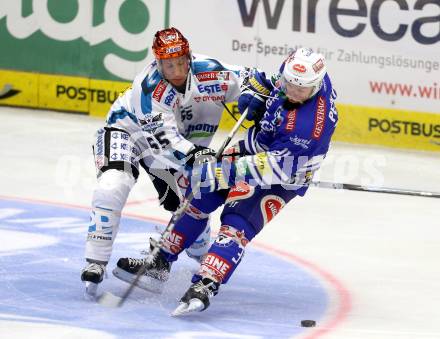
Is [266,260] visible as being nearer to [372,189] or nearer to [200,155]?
[372,189]

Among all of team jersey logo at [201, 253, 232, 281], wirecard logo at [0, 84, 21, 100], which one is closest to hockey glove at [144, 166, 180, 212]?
team jersey logo at [201, 253, 232, 281]

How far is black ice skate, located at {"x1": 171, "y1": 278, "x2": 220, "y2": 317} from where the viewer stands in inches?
240

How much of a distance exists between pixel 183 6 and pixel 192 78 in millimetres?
4766

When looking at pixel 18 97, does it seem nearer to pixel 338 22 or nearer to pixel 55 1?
pixel 55 1

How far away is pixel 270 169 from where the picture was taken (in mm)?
6176

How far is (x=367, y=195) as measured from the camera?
30.5ft

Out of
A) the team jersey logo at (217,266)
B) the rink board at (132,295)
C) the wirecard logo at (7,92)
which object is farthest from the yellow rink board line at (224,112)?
the team jersey logo at (217,266)

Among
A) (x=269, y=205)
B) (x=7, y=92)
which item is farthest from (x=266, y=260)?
(x=7, y=92)

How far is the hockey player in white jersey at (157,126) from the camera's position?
21.1ft

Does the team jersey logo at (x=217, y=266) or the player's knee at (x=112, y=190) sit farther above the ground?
the player's knee at (x=112, y=190)

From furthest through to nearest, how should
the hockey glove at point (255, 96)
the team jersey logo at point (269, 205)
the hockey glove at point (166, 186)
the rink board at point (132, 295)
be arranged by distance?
the hockey glove at point (166, 186) → the hockey glove at point (255, 96) → the team jersey logo at point (269, 205) → the rink board at point (132, 295)

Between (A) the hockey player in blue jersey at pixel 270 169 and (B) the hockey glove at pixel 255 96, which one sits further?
(B) the hockey glove at pixel 255 96

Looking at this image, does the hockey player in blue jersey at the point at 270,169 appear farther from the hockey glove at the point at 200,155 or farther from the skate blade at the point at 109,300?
the skate blade at the point at 109,300

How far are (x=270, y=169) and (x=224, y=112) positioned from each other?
506 cm
